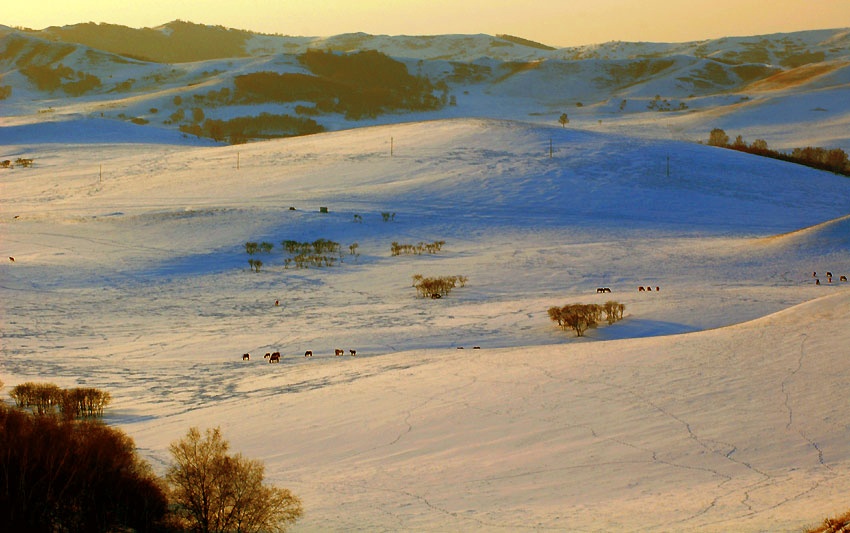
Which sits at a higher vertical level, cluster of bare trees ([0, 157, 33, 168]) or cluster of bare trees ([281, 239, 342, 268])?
cluster of bare trees ([0, 157, 33, 168])

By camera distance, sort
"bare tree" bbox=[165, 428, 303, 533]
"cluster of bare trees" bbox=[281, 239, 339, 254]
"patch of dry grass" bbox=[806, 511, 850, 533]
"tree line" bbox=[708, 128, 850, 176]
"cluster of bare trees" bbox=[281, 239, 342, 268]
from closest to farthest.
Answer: "patch of dry grass" bbox=[806, 511, 850, 533] → "bare tree" bbox=[165, 428, 303, 533] → "cluster of bare trees" bbox=[281, 239, 342, 268] → "cluster of bare trees" bbox=[281, 239, 339, 254] → "tree line" bbox=[708, 128, 850, 176]

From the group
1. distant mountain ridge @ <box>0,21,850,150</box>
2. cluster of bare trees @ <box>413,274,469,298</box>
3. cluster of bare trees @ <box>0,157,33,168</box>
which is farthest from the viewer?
distant mountain ridge @ <box>0,21,850,150</box>

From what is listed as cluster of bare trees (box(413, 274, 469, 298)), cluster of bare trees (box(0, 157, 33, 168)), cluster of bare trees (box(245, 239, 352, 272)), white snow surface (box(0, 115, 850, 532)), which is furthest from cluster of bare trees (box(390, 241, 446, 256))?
cluster of bare trees (box(0, 157, 33, 168))

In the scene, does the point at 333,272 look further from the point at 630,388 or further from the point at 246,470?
the point at 246,470

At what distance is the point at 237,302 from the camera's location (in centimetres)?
2977

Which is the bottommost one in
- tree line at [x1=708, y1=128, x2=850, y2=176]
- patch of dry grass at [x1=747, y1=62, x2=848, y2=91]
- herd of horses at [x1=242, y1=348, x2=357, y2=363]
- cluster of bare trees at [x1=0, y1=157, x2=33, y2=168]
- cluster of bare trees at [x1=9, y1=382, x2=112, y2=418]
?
herd of horses at [x1=242, y1=348, x2=357, y2=363]

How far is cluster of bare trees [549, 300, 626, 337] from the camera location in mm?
23344

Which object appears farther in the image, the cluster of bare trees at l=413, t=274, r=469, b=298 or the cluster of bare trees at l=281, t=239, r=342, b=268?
the cluster of bare trees at l=281, t=239, r=342, b=268

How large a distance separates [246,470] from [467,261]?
82.9ft

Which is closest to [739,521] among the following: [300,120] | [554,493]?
[554,493]

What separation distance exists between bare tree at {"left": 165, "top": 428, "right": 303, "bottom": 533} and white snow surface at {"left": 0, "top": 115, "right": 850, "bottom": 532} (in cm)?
66

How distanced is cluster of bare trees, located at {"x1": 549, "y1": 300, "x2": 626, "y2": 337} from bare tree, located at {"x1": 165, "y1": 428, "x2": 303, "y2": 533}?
519 inches

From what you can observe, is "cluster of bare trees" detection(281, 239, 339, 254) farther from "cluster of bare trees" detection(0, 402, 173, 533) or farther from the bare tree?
the bare tree

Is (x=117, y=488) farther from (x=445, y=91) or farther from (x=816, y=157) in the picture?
(x=445, y=91)
